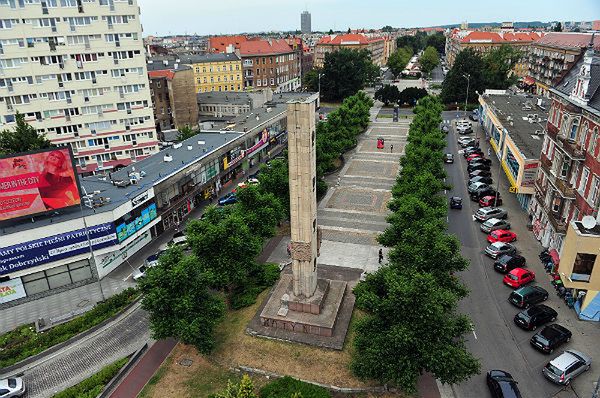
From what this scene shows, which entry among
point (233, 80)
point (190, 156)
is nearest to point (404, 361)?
point (190, 156)

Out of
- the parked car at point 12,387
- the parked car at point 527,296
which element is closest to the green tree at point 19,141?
the parked car at point 12,387

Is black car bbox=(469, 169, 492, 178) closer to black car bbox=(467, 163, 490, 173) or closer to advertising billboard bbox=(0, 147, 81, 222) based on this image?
black car bbox=(467, 163, 490, 173)

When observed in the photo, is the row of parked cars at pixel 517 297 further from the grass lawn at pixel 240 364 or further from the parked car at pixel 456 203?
the grass lawn at pixel 240 364

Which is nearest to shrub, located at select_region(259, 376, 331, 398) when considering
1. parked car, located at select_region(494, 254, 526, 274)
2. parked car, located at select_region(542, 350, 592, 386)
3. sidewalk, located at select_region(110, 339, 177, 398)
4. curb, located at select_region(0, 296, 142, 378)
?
sidewalk, located at select_region(110, 339, 177, 398)

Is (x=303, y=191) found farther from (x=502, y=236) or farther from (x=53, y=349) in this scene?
(x=502, y=236)

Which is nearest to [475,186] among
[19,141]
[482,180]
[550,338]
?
[482,180]

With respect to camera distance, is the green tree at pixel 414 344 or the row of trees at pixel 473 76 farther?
the row of trees at pixel 473 76
